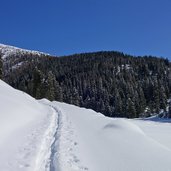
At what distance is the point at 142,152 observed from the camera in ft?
35.5

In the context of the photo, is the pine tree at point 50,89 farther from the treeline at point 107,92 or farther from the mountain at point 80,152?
the mountain at point 80,152

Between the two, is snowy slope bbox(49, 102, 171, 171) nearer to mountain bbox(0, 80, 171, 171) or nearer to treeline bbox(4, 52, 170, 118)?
mountain bbox(0, 80, 171, 171)

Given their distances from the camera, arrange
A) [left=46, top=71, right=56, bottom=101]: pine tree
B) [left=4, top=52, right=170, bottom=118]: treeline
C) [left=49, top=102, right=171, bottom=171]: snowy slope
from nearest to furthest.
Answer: [left=49, top=102, right=171, bottom=171]: snowy slope → [left=46, top=71, right=56, bottom=101]: pine tree → [left=4, top=52, right=170, bottom=118]: treeline

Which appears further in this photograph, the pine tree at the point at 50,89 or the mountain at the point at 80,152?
the pine tree at the point at 50,89

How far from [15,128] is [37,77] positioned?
61348mm

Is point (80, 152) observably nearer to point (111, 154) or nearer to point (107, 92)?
point (111, 154)

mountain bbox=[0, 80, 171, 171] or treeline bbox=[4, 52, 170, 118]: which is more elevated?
treeline bbox=[4, 52, 170, 118]

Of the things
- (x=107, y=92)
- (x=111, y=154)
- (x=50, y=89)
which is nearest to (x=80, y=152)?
(x=111, y=154)

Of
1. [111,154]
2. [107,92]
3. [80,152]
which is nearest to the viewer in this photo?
[111,154]

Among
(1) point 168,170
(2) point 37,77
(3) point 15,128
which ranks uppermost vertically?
(2) point 37,77

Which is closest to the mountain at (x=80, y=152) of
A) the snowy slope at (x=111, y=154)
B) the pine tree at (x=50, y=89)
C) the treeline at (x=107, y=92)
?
the snowy slope at (x=111, y=154)

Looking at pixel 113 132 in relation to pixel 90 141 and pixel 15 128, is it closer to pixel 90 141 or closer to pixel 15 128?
pixel 90 141

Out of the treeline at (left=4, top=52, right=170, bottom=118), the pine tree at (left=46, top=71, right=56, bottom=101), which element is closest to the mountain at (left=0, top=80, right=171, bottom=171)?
the pine tree at (left=46, top=71, right=56, bottom=101)

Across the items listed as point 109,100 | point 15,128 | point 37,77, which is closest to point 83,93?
point 109,100
